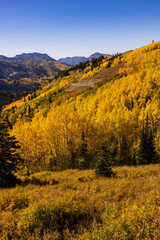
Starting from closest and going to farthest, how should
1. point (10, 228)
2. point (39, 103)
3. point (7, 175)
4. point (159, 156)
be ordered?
point (10, 228)
point (7, 175)
point (159, 156)
point (39, 103)

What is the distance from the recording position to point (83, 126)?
3275cm

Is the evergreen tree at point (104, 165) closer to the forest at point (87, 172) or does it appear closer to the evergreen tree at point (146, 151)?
the forest at point (87, 172)

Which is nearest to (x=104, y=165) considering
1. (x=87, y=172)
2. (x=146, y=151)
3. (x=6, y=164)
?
(x=87, y=172)

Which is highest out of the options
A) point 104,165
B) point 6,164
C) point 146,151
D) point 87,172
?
point 6,164

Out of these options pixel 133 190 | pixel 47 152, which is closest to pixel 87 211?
pixel 133 190

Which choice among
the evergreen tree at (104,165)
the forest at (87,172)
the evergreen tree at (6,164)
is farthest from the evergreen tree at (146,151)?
the evergreen tree at (6,164)

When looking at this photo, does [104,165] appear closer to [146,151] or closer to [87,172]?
[87,172]

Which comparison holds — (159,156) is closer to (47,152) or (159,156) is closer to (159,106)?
(159,106)

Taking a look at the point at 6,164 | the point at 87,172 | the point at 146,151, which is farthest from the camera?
the point at 146,151

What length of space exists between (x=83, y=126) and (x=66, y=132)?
5451 mm

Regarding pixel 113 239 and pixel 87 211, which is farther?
pixel 87 211

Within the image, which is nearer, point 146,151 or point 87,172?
point 87,172

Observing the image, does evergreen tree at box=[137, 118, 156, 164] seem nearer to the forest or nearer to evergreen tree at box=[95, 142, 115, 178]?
the forest

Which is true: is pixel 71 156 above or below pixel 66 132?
below
